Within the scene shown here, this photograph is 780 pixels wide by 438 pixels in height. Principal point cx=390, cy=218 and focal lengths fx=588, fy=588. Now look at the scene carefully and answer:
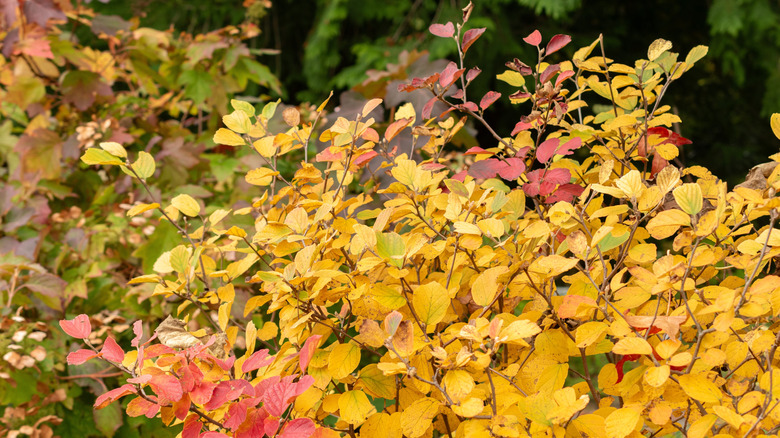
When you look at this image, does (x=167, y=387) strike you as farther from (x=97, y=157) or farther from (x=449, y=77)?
(x=449, y=77)

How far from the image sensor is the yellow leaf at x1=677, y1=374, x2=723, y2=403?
708 mm

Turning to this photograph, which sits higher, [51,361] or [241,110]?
[241,110]

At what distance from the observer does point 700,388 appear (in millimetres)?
717

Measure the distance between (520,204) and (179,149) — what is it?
4.59 ft

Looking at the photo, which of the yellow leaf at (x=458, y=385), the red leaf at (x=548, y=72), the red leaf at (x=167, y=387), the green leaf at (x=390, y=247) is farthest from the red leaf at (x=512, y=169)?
the red leaf at (x=167, y=387)

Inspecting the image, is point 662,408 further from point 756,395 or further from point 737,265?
point 737,265

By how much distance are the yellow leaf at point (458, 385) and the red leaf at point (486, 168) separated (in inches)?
16.0

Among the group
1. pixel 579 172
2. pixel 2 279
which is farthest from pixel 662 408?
pixel 2 279

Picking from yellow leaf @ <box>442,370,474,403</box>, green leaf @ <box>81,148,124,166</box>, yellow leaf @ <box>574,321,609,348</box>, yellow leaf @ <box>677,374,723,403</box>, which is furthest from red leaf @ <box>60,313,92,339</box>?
yellow leaf @ <box>677,374,723,403</box>

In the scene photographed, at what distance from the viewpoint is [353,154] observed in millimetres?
1083

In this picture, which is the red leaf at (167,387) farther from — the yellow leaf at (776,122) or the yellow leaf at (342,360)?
the yellow leaf at (776,122)

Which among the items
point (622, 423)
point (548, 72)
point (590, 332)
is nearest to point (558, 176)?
point (548, 72)

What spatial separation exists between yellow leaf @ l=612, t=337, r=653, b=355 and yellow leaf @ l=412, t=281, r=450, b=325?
221mm

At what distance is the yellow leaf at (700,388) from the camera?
708 mm
